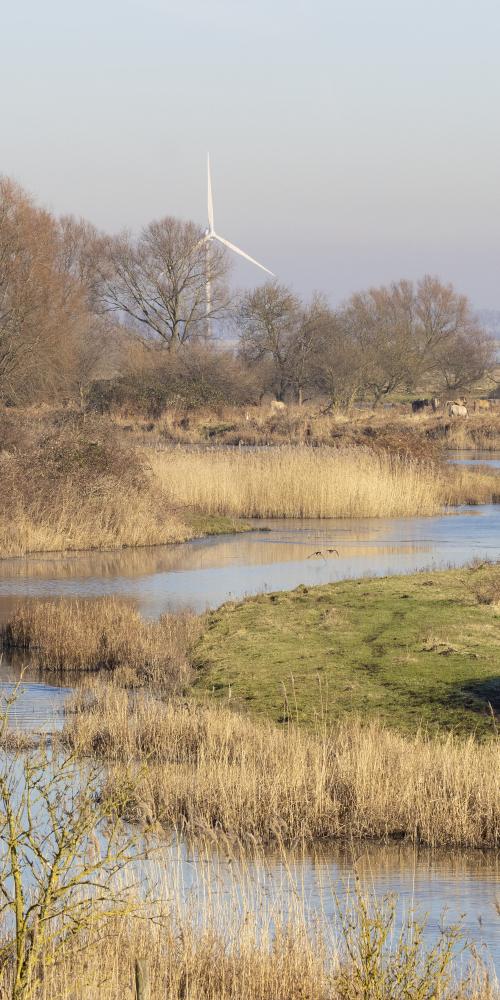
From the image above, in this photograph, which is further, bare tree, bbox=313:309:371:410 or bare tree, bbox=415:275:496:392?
bare tree, bbox=415:275:496:392

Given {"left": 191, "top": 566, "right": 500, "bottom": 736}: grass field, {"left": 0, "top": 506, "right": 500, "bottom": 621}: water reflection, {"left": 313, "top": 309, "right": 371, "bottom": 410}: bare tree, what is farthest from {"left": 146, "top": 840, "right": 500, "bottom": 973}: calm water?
{"left": 313, "top": 309, "right": 371, "bottom": 410}: bare tree

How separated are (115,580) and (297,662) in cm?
880

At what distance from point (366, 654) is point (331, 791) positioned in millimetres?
5546

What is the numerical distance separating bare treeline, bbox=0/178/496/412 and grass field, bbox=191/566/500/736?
2890cm

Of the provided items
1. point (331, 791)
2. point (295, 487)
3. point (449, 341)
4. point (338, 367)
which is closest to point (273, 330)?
point (338, 367)

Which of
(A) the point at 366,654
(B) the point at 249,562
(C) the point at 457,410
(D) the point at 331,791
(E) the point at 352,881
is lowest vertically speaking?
(E) the point at 352,881

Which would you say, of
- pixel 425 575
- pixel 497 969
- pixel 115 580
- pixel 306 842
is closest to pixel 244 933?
pixel 497 969

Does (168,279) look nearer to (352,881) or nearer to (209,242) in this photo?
(209,242)

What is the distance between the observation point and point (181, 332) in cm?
7656

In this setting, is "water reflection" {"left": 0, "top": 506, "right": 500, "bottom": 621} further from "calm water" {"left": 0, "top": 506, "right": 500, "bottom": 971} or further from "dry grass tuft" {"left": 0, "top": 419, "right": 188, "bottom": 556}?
"dry grass tuft" {"left": 0, "top": 419, "right": 188, "bottom": 556}

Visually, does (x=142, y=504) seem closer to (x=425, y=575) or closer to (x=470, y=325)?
(x=425, y=575)

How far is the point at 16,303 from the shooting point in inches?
1810

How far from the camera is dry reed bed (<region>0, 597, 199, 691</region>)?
15.3 m

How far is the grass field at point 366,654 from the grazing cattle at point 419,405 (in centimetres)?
5030
